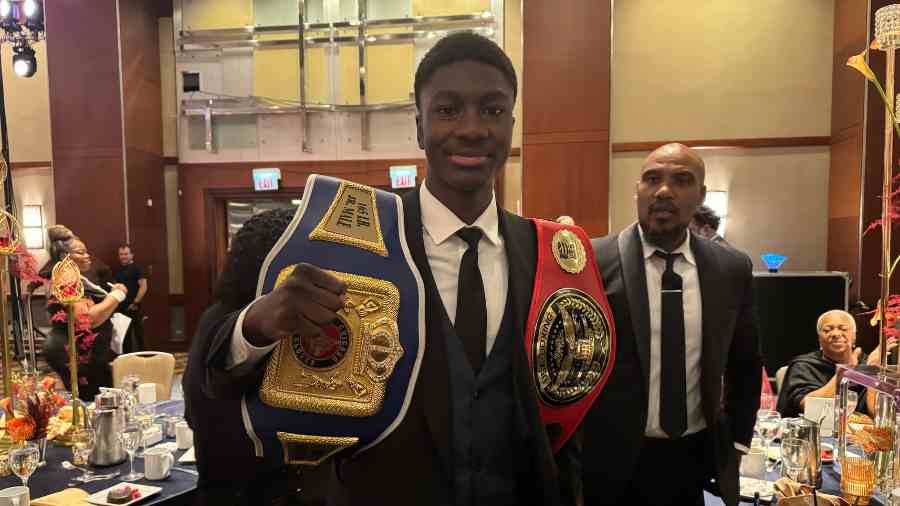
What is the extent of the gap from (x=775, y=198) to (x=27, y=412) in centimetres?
672

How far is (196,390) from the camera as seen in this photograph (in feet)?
2.75

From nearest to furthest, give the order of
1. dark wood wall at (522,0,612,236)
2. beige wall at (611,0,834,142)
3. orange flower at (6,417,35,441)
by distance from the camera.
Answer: orange flower at (6,417,35,441) → dark wood wall at (522,0,612,236) → beige wall at (611,0,834,142)

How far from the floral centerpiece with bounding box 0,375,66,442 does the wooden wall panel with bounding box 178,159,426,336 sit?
206 inches

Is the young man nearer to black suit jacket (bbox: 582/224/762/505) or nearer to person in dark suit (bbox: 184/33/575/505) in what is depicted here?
black suit jacket (bbox: 582/224/762/505)

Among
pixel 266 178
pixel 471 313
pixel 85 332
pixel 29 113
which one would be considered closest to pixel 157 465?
pixel 471 313

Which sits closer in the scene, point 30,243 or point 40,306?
point 40,306

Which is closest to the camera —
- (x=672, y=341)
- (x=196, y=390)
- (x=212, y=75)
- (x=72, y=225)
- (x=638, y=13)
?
(x=196, y=390)

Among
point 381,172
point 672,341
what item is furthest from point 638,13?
point 672,341

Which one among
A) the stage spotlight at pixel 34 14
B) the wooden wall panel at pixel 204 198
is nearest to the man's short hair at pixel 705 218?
the wooden wall panel at pixel 204 198

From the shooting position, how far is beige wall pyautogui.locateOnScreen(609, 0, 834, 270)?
20.2ft

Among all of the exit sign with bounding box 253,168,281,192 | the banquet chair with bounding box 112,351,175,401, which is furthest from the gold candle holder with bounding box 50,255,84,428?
the exit sign with bounding box 253,168,281,192

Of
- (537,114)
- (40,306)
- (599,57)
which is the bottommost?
(40,306)

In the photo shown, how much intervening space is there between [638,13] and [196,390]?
677 cm

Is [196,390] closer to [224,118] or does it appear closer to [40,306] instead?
[224,118]
